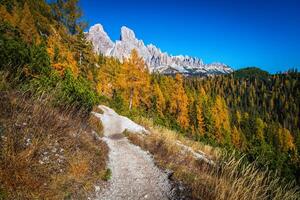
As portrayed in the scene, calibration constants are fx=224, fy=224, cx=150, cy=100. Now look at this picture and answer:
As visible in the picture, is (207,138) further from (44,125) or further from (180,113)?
(44,125)

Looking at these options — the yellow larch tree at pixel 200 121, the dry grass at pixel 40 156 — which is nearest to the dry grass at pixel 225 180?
the dry grass at pixel 40 156

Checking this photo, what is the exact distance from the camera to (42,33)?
46344 mm

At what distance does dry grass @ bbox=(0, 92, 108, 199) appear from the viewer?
3.49 meters

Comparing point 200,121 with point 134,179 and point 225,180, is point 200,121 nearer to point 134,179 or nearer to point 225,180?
point 134,179

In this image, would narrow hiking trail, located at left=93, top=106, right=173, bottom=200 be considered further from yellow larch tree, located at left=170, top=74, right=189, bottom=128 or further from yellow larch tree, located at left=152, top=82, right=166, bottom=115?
yellow larch tree, located at left=152, top=82, right=166, bottom=115

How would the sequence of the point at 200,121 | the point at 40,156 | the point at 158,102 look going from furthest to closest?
the point at 158,102
the point at 200,121
the point at 40,156

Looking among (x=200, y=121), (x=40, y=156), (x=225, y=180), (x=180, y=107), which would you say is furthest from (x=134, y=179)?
(x=180, y=107)

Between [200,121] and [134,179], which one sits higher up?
[200,121]

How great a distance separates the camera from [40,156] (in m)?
4.50

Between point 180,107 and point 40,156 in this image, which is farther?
point 180,107

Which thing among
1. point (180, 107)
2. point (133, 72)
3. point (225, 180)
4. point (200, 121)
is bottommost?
point (225, 180)

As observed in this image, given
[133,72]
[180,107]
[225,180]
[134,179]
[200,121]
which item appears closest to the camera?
[225,180]

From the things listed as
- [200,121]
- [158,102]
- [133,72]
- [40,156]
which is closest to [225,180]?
[40,156]

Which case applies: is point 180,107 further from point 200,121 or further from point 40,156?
point 40,156
